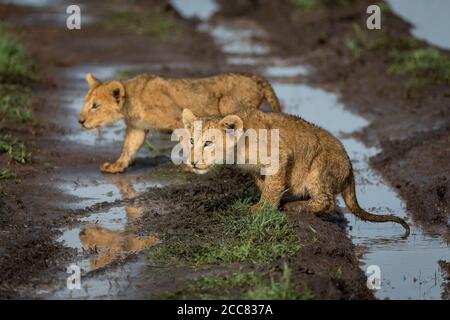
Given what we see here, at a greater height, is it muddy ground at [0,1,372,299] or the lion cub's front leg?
the lion cub's front leg

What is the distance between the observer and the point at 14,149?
462 inches

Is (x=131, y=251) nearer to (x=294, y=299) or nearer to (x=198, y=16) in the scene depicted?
(x=294, y=299)

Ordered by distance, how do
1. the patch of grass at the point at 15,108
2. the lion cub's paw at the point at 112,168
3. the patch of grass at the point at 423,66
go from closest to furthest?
the lion cub's paw at the point at 112,168 < the patch of grass at the point at 15,108 < the patch of grass at the point at 423,66

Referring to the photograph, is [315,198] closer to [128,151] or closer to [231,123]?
[231,123]

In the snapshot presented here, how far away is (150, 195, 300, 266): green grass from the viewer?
7.91m

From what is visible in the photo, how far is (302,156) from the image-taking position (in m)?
9.18

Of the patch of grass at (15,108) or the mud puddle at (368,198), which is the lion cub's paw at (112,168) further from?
the mud puddle at (368,198)

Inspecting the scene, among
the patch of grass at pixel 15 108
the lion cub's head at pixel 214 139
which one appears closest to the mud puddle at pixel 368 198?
the lion cub's head at pixel 214 139

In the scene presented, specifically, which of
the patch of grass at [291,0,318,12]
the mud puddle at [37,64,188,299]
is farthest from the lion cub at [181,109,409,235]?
the patch of grass at [291,0,318,12]

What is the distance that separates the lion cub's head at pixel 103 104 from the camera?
11438mm

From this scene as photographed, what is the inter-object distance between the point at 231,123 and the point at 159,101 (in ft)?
9.22

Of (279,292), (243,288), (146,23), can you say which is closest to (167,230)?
(243,288)

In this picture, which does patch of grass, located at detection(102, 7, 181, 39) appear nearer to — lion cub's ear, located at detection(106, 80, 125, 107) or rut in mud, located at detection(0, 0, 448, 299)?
rut in mud, located at detection(0, 0, 448, 299)

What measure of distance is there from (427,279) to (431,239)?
4.06 ft
